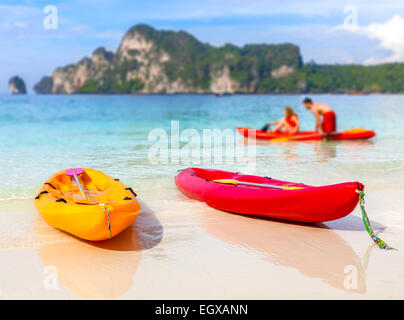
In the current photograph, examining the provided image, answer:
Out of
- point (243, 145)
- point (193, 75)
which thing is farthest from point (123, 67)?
point (243, 145)

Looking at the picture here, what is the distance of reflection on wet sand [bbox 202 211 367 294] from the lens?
9.86 feet

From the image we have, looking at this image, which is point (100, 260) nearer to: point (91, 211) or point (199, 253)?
point (91, 211)

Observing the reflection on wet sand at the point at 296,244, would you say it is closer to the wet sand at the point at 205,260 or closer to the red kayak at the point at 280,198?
the wet sand at the point at 205,260

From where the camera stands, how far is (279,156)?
8.33 meters

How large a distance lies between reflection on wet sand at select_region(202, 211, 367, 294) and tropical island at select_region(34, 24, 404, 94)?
99327 millimetres

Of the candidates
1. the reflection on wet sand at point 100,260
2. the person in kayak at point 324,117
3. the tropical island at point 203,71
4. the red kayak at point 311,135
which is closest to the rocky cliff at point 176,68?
the tropical island at point 203,71

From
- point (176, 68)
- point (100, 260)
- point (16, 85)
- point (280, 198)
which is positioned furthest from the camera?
point (16, 85)

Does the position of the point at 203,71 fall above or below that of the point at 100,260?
above

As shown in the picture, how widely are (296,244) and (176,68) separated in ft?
398

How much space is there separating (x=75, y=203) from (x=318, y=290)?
2.10 m

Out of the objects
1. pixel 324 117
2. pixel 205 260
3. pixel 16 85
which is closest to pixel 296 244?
pixel 205 260

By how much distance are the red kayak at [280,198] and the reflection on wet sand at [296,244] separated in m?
0.12

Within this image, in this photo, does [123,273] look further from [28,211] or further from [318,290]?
[28,211]

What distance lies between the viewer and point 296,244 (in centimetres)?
355
